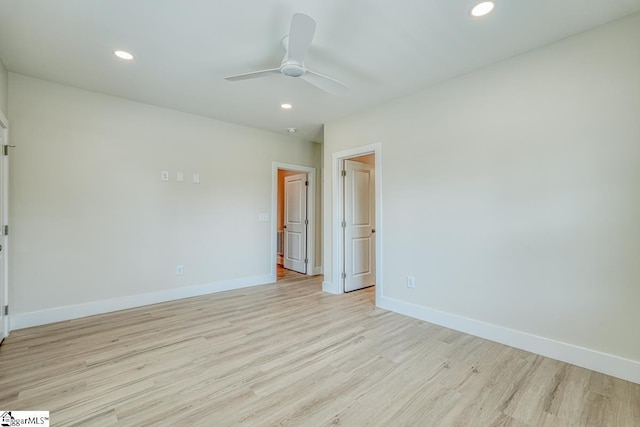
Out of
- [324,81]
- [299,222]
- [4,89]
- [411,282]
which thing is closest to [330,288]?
[411,282]

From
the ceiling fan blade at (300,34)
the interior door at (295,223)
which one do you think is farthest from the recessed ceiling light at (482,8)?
the interior door at (295,223)

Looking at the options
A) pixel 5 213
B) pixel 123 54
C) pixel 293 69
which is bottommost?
pixel 5 213

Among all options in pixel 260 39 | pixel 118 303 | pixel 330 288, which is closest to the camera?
pixel 260 39

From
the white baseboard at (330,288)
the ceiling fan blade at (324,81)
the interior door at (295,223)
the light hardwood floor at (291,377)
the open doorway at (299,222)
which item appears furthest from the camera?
the interior door at (295,223)

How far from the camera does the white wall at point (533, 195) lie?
2158 mm

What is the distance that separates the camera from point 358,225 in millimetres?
4641

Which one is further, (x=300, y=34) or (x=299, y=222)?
(x=299, y=222)

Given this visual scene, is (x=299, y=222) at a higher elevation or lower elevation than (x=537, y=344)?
higher

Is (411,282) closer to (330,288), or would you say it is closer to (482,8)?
(330,288)

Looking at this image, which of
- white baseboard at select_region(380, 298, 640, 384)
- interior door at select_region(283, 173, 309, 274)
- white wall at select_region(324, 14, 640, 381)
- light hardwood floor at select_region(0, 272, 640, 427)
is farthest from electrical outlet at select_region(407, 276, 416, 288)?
interior door at select_region(283, 173, 309, 274)

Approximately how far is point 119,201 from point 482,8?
4.27 m

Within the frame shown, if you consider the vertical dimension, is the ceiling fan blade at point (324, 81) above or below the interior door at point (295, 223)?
above

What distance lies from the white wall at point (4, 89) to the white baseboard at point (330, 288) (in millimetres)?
4296

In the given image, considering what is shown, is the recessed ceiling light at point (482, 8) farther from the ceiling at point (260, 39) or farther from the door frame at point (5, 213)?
the door frame at point (5, 213)
